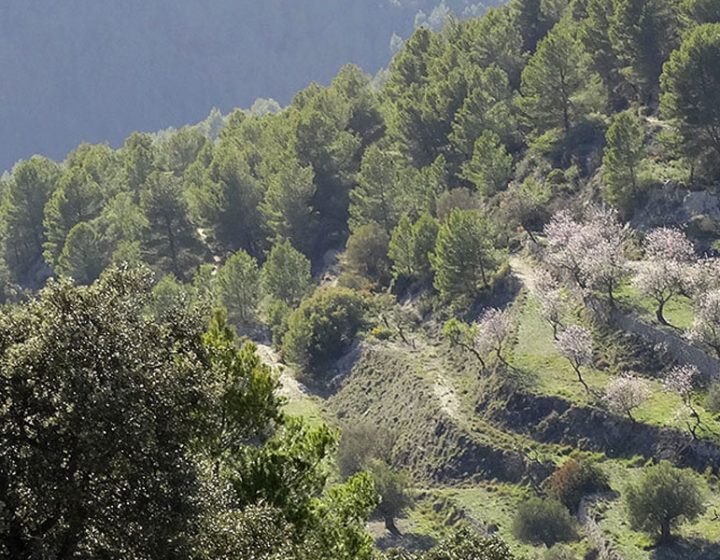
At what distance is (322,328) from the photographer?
3440 inches

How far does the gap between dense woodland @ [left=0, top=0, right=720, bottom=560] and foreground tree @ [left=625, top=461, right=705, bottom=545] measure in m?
0.16

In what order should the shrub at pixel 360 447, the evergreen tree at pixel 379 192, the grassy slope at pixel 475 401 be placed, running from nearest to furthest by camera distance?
the grassy slope at pixel 475 401 < the shrub at pixel 360 447 < the evergreen tree at pixel 379 192

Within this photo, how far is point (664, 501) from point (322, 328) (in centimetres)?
4329

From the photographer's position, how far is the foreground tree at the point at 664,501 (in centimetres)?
5097

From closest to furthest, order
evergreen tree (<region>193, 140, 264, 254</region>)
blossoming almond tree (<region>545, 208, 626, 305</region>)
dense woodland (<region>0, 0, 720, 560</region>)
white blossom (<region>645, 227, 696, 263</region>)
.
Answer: dense woodland (<region>0, 0, 720, 560</region>), white blossom (<region>645, 227, 696, 263</region>), blossoming almond tree (<region>545, 208, 626, 305</region>), evergreen tree (<region>193, 140, 264, 254</region>)

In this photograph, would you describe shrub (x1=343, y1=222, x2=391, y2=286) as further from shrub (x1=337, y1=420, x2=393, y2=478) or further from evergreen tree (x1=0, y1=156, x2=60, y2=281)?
evergreen tree (x1=0, y1=156, x2=60, y2=281)

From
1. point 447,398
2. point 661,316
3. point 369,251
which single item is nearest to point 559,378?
point 661,316

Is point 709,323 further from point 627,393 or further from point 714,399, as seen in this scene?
point 627,393

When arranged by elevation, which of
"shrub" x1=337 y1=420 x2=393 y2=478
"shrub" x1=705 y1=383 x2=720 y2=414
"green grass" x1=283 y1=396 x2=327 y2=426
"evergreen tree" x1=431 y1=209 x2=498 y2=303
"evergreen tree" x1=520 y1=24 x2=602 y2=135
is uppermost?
"evergreen tree" x1=520 y1=24 x2=602 y2=135

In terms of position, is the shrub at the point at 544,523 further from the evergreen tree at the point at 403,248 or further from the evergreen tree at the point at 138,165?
the evergreen tree at the point at 138,165

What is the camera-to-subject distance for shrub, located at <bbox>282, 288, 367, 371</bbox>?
86938 millimetres

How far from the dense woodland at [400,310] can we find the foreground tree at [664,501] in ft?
0.51

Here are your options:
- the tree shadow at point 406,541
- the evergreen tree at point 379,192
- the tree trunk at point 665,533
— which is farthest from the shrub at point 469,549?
the evergreen tree at point 379,192

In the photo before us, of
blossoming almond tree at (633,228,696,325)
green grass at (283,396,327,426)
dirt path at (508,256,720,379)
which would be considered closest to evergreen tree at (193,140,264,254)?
green grass at (283,396,327,426)
